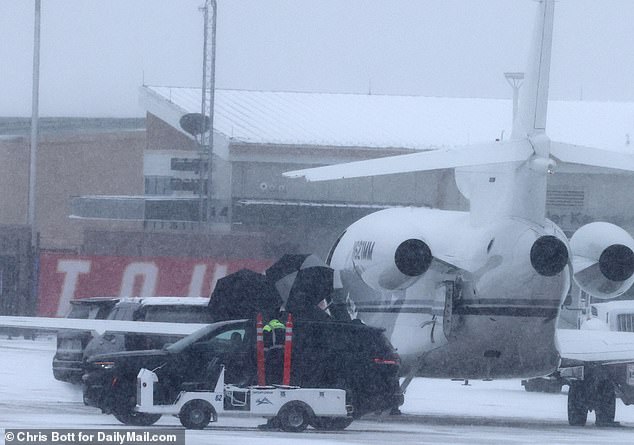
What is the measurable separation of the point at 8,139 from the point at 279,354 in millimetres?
39211

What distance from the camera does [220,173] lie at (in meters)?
50.3

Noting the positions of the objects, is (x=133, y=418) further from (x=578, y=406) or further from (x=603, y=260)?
(x=578, y=406)

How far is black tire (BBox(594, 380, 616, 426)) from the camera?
2333 centimetres

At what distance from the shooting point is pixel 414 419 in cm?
2328

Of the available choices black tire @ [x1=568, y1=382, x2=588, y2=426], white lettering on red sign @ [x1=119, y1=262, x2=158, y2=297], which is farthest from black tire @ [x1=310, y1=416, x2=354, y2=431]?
white lettering on red sign @ [x1=119, y1=262, x2=158, y2=297]

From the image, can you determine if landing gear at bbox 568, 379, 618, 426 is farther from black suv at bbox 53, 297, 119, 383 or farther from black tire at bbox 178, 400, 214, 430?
black suv at bbox 53, 297, 119, 383

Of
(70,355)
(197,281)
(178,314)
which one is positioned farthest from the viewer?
(197,281)

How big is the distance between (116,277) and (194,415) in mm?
24922

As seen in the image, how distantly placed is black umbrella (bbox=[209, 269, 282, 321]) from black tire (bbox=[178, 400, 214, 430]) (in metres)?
4.00

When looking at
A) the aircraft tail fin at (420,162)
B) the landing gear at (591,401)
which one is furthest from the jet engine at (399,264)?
the landing gear at (591,401)

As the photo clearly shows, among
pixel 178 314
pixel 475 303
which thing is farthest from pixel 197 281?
pixel 475 303

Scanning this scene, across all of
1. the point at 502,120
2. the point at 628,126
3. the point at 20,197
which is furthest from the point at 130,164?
the point at 628,126

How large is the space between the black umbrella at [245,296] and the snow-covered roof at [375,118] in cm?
2681

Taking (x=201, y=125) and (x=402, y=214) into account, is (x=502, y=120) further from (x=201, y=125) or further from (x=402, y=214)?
(x=402, y=214)
